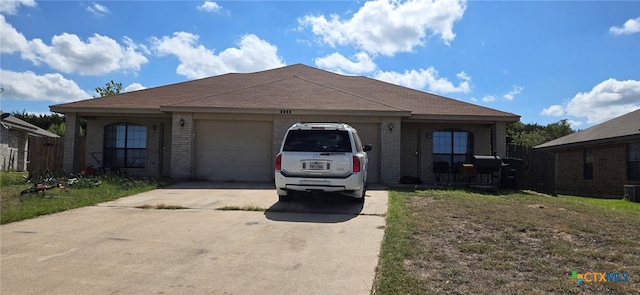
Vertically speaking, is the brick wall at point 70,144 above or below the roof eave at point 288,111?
below

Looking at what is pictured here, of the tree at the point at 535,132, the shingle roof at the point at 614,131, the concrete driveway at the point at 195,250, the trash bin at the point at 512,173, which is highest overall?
the tree at the point at 535,132

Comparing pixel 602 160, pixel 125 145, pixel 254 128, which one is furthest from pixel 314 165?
pixel 602 160

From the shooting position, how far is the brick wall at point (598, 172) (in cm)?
1744

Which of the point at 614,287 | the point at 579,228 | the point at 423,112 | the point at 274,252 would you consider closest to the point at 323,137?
the point at 274,252

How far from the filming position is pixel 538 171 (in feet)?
46.6

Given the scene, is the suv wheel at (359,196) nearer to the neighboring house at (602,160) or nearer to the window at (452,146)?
the window at (452,146)

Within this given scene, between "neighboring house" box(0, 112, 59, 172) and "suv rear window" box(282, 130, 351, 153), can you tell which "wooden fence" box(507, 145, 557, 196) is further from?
"neighboring house" box(0, 112, 59, 172)

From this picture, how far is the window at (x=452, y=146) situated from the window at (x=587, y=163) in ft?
25.5

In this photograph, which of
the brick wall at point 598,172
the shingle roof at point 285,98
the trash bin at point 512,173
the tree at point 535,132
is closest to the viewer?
the trash bin at point 512,173

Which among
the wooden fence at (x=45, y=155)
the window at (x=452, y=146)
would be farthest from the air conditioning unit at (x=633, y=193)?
the wooden fence at (x=45, y=155)

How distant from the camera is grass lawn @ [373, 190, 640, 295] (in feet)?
13.0

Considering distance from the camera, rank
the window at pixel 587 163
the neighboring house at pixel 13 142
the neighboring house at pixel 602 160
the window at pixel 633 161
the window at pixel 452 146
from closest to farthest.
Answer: the window at pixel 452 146, the window at pixel 633 161, the neighboring house at pixel 602 160, the window at pixel 587 163, the neighboring house at pixel 13 142

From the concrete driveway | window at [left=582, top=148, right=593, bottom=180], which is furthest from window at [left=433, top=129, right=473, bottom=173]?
the concrete driveway

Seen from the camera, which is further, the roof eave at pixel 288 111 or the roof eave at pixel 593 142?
the roof eave at pixel 593 142
